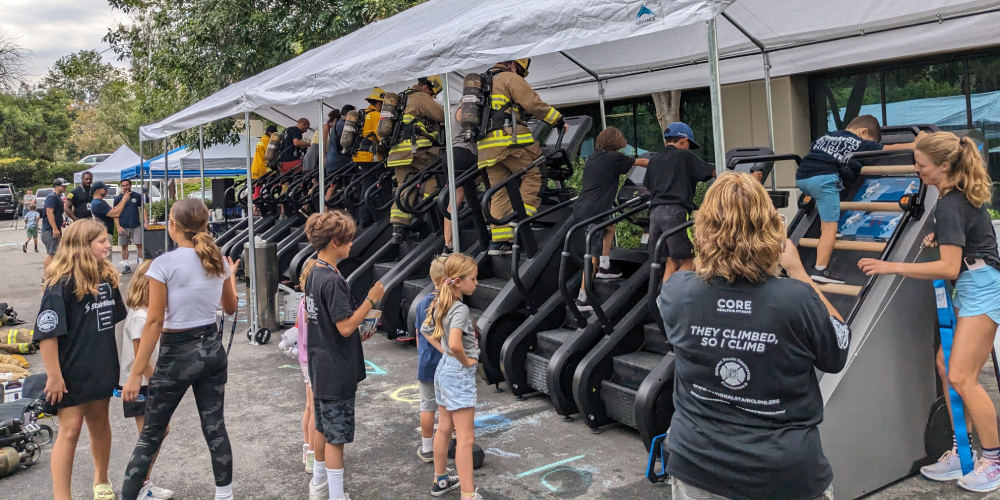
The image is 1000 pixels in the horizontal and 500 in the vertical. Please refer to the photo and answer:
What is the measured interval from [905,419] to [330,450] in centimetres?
294

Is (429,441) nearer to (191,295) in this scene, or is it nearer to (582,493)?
(582,493)

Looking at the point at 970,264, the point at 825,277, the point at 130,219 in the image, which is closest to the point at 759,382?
the point at 970,264

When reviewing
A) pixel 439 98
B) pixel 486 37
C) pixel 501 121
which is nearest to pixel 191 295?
pixel 486 37

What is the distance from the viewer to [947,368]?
393 centimetres

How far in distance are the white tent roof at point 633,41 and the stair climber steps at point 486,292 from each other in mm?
1980

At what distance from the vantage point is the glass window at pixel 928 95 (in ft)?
30.4

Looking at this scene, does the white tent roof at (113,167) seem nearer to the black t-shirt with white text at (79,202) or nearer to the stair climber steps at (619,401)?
the black t-shirt with white text at (79,202)

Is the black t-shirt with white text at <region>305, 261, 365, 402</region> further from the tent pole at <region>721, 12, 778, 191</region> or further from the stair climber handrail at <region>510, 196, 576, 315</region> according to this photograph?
the tent pole at <region>721, 12, 778, 191</region>

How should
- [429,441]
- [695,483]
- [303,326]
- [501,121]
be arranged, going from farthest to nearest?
[501,121], [429,441], [303,326], [695,483]

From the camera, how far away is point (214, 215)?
57.3ft

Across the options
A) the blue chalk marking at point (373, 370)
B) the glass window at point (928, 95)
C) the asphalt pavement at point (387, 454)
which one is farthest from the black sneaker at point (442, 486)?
the glass window at point (928, 95)

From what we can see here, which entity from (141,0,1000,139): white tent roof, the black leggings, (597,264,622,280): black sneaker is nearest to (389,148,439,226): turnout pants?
(141,0,1000,139): white tent roof

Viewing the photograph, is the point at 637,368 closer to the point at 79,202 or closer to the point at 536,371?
the point at 536,371

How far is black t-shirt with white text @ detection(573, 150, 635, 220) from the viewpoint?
591cm
